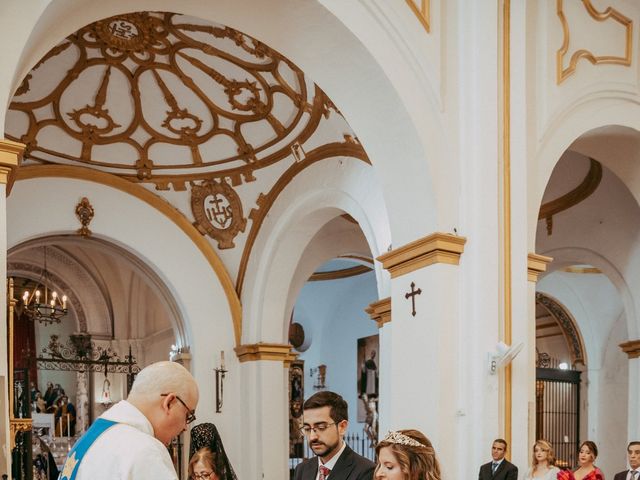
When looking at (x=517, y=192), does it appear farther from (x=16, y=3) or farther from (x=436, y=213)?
(x=16, y=3)

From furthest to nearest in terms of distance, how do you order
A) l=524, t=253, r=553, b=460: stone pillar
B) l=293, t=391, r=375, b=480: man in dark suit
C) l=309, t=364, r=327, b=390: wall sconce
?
1. l=309, t=364, r=327, b=390: wall sconce
2. l=524, t=253, r=553, b=460: stone pillar
3. l=293, t=391, r=375, b=480: man in dark suit

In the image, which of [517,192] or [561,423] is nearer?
[517,192]

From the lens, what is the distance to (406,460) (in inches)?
126

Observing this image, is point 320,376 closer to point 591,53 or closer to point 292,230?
point 292,230

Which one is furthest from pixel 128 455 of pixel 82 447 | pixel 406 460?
pixel 406 460

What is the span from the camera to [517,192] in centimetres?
786

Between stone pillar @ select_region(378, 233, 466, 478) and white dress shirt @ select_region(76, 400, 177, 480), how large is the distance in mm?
4559

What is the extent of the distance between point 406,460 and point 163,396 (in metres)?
0.94

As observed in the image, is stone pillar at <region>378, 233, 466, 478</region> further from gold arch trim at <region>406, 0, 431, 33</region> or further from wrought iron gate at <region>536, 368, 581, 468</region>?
wrought iron gate at <region>536, 368, 581, 468</region>

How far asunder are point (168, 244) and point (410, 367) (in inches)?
281

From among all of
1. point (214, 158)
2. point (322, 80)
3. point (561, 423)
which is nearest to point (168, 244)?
point (214, 158)

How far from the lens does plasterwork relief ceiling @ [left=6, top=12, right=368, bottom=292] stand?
1103cm

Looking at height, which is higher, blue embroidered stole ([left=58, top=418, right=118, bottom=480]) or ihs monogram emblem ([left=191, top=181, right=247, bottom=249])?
ihs monogram emblem ([left=191, top=181, right=247, bottom=249])

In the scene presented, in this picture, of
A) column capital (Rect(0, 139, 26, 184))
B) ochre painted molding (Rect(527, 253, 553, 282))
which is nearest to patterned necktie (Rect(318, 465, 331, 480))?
column capital (Rect(0, 139, 26, 184))
